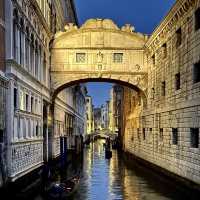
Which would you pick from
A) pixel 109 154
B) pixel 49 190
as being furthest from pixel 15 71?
pixel 109 154

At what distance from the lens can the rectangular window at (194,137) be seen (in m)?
18.8

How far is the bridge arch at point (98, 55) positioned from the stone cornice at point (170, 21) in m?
1.52

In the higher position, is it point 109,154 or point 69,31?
point 69,31

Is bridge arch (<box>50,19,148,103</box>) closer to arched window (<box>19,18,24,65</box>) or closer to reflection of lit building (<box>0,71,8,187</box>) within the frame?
arched window (<box>19,18,24,65</box>)

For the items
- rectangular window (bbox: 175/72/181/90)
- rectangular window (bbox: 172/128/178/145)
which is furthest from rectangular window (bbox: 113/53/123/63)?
rectangular window (bbox: 172/128/178/145)

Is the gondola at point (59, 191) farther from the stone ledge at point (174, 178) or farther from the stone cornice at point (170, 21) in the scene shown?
the stone cornice at point (170, 21)

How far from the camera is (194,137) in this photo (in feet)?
62.5

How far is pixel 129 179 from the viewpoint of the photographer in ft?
84.3

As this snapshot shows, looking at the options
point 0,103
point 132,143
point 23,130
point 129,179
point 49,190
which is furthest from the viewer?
point 132,143

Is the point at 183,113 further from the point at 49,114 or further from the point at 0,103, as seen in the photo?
the point at 49,114

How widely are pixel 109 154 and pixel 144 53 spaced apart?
15.9 metres

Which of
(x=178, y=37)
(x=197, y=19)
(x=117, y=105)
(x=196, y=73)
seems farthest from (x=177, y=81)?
(x=117, y=105)

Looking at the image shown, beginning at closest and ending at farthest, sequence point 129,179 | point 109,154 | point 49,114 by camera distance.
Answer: point 129,179 < point 49,114 < point 109,154

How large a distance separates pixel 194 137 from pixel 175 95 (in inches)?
147
